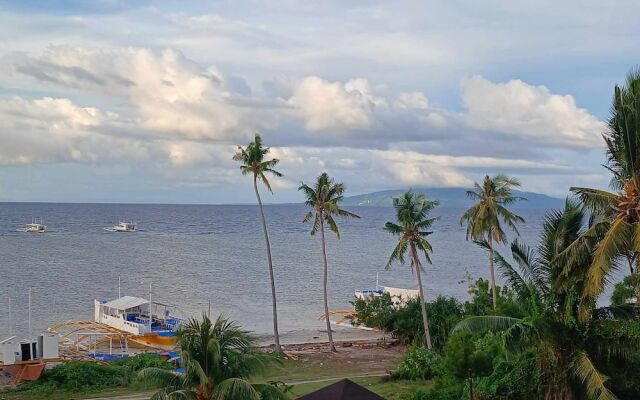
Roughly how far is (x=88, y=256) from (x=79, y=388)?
3039 inches

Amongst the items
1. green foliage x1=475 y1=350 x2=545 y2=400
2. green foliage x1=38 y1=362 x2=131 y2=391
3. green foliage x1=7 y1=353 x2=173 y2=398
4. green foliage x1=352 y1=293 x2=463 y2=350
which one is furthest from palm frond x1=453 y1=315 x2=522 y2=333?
green foliage x1=352 y1=293 x2=463 y2=350

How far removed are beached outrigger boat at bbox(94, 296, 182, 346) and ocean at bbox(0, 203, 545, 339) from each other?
490cm

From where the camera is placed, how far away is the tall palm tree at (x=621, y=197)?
15.7 meters

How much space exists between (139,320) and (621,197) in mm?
36083

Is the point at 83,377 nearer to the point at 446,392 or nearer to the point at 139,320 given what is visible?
the point at 446,392

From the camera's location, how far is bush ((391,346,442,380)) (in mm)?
29906

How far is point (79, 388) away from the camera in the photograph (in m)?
29.9

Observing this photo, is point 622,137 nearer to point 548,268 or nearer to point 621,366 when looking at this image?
point 548,268

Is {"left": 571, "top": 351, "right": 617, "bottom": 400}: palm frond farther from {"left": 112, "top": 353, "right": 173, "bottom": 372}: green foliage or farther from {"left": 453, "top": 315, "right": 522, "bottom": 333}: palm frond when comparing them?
{"left": 112, "top": 353, "right": 173, "bottom": 372}: green foliage

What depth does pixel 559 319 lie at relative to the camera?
18.2m

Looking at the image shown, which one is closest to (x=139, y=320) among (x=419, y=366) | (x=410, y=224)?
(x=410, y=224)

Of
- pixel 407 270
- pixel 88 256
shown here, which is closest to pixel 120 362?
pixel 407 270

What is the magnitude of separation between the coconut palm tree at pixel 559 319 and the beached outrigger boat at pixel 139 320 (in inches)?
1112

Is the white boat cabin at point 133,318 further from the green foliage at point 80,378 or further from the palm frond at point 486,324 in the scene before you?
the palm frond at point 486,324
